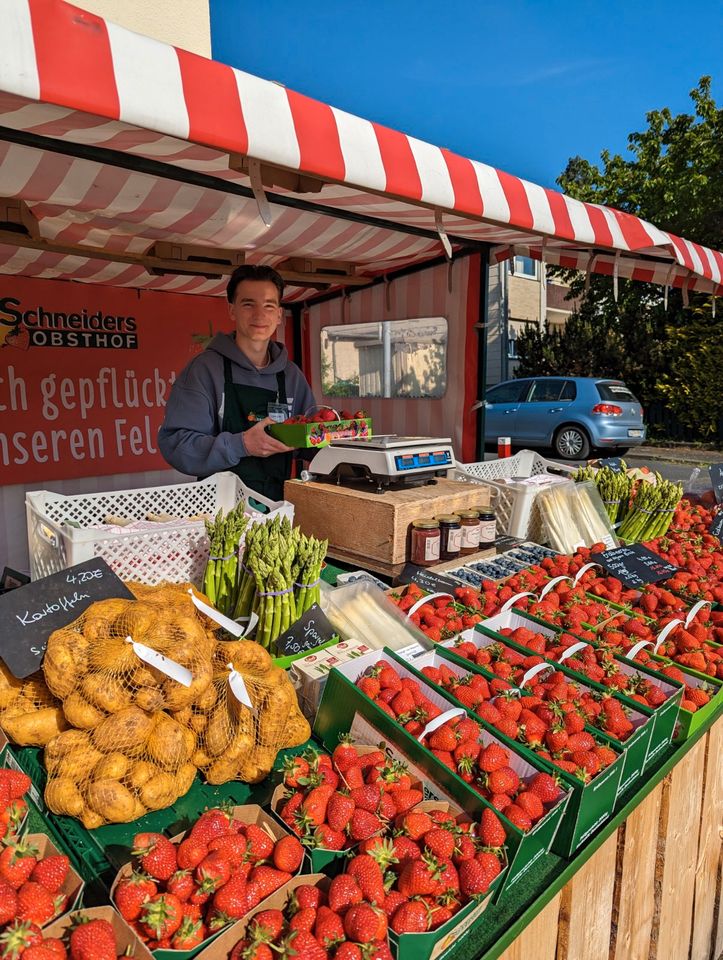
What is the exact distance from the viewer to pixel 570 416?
14219 millimetres

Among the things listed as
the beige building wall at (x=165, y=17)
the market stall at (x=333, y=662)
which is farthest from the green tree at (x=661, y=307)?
the market stall at (x=333, y=662)

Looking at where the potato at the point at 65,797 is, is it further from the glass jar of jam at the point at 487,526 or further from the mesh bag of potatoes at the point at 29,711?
the glass jar of jam at the point at 487,526

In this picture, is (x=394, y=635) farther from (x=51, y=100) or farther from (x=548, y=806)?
(x=51, y=100)

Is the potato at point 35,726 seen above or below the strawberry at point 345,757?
above

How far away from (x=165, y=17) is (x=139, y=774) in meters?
10.7

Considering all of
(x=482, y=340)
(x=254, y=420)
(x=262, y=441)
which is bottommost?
(x=262, y=441)

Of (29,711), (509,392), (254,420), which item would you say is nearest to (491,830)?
(29,711)

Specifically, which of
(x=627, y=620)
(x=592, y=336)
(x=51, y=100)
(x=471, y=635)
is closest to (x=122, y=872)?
(x=471, y=635)

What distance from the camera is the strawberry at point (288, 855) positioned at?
4.25ft

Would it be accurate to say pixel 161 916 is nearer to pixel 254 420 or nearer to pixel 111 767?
pixel 111 767

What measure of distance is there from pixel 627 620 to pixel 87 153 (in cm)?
338

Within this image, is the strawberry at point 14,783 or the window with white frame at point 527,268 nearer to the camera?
the strawberry at point 14,783

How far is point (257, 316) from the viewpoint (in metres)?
3.56

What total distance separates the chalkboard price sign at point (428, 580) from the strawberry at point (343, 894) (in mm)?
1699
